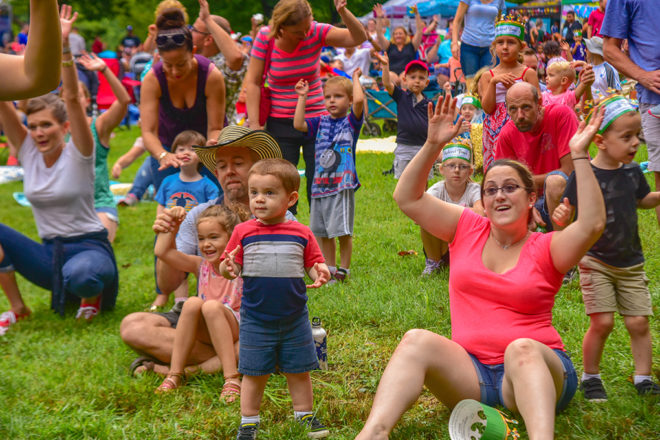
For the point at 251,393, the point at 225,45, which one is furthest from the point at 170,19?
the point at 251,393

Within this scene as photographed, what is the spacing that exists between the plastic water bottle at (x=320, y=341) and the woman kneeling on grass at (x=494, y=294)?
97 centimetres

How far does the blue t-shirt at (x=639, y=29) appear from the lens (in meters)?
5.39

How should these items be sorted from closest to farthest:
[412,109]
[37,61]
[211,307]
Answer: [37,61]
[211,307]
[412,109]

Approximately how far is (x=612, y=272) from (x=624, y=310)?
0.21m

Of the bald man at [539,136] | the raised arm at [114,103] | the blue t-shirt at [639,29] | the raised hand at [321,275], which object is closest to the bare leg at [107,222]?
the raised arm at [114,103]

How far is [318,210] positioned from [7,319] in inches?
112

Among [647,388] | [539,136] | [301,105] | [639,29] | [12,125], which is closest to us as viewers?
[647,388]

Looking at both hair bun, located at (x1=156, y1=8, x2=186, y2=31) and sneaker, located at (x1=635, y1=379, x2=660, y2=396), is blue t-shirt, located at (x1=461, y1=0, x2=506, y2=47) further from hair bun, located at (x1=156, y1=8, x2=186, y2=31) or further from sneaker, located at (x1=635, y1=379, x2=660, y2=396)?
sneaker, located at (x1=635, y1=379, x2=660, y2=396)

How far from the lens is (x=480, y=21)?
9.60 m

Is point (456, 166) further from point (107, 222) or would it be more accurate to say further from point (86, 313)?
point (107, 222)

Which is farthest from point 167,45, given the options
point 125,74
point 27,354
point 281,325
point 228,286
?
point 125,74

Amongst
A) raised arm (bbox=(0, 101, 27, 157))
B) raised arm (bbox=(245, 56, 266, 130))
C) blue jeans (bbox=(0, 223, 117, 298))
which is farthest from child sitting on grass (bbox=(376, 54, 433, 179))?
raised arm (bbox=(0, 101, 27, 157))

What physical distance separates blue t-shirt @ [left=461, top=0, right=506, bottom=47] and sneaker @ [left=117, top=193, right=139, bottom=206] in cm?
555

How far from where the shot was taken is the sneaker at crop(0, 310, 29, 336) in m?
6.00
